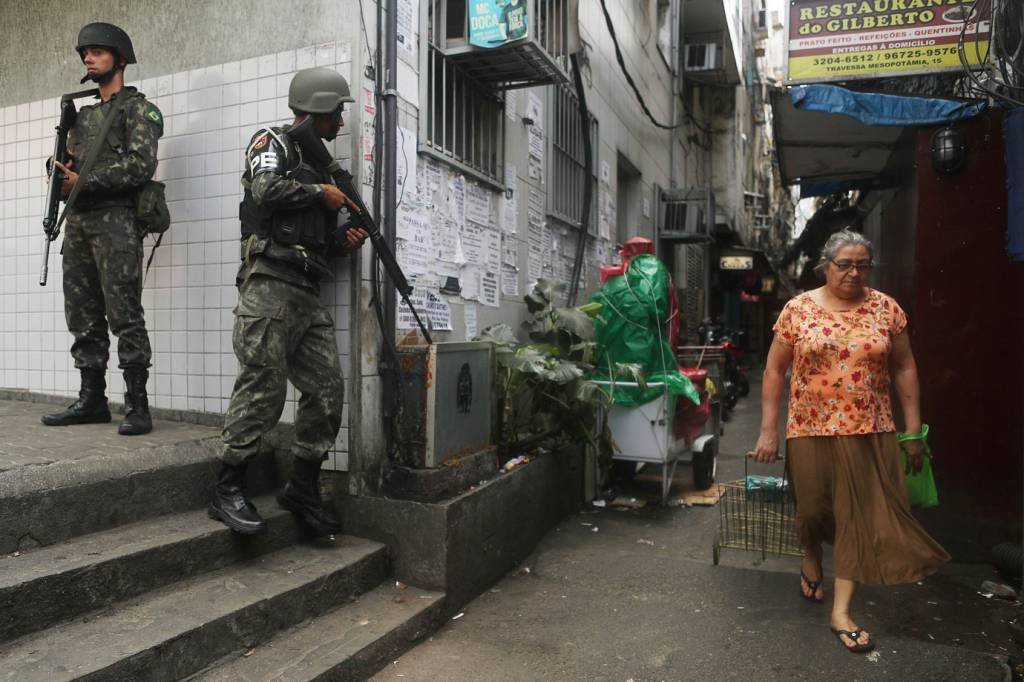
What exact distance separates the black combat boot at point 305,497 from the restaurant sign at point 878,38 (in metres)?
4.54

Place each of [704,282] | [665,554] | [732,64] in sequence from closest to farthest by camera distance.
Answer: [665,554] → [732,64] → [704,282]

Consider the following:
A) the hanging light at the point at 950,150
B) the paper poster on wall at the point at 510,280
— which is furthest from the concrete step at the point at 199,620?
the hanging light at the point at 950,150

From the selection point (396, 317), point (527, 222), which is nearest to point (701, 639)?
point (396, 317)

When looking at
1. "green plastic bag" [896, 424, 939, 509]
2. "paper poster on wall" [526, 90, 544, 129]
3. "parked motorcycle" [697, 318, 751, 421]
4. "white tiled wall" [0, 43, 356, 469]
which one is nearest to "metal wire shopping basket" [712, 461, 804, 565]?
"green plastic bag" [896, 424, 939, 509]

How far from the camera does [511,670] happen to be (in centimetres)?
322

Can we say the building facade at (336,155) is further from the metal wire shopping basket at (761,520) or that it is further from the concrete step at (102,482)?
the metal wire shopping basket at (761,520)

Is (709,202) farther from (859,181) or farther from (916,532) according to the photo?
(916,532)

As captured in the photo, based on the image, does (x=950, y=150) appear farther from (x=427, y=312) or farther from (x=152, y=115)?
(x=152, y=115)

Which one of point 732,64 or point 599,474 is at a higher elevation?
point 732,64

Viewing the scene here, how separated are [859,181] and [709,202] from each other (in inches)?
140

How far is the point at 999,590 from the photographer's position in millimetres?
4094

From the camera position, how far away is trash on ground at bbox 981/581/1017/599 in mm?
4044

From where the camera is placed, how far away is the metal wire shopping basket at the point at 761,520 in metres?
4.22

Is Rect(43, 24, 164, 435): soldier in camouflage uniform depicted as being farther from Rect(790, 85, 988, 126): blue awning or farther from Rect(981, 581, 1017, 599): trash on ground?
Rect(981, 581, 1017, 599): trash on ground
